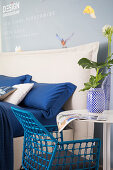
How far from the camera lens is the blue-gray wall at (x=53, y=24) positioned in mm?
2689

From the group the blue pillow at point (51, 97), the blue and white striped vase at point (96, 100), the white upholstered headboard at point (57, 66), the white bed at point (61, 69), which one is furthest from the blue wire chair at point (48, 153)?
the white upholstered headboard at point (57, 66)

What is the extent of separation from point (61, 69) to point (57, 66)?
0.26ft

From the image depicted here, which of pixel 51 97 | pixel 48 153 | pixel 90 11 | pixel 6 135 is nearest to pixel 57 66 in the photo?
pixel 51 97

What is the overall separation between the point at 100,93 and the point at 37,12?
1.85m

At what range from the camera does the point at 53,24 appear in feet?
10.7

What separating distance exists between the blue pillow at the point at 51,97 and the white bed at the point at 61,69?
0.10 m

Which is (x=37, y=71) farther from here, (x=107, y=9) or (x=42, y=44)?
(x=107, y=9)

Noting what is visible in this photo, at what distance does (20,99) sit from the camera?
2865mm

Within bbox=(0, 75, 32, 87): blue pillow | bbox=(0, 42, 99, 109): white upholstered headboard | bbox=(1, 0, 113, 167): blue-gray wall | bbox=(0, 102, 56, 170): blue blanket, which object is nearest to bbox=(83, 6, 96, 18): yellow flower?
bbox=(1, 0, 113, 167): blue-gray wall

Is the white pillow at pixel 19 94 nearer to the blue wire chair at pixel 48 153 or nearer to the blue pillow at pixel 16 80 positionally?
the blue pillow at pixel 16 80

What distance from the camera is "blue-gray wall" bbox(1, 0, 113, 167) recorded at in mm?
2689

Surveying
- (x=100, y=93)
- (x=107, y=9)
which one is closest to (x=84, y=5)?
(x=107, y=9)

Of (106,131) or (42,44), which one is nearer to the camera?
(106,131)

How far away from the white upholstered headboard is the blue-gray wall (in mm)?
156
